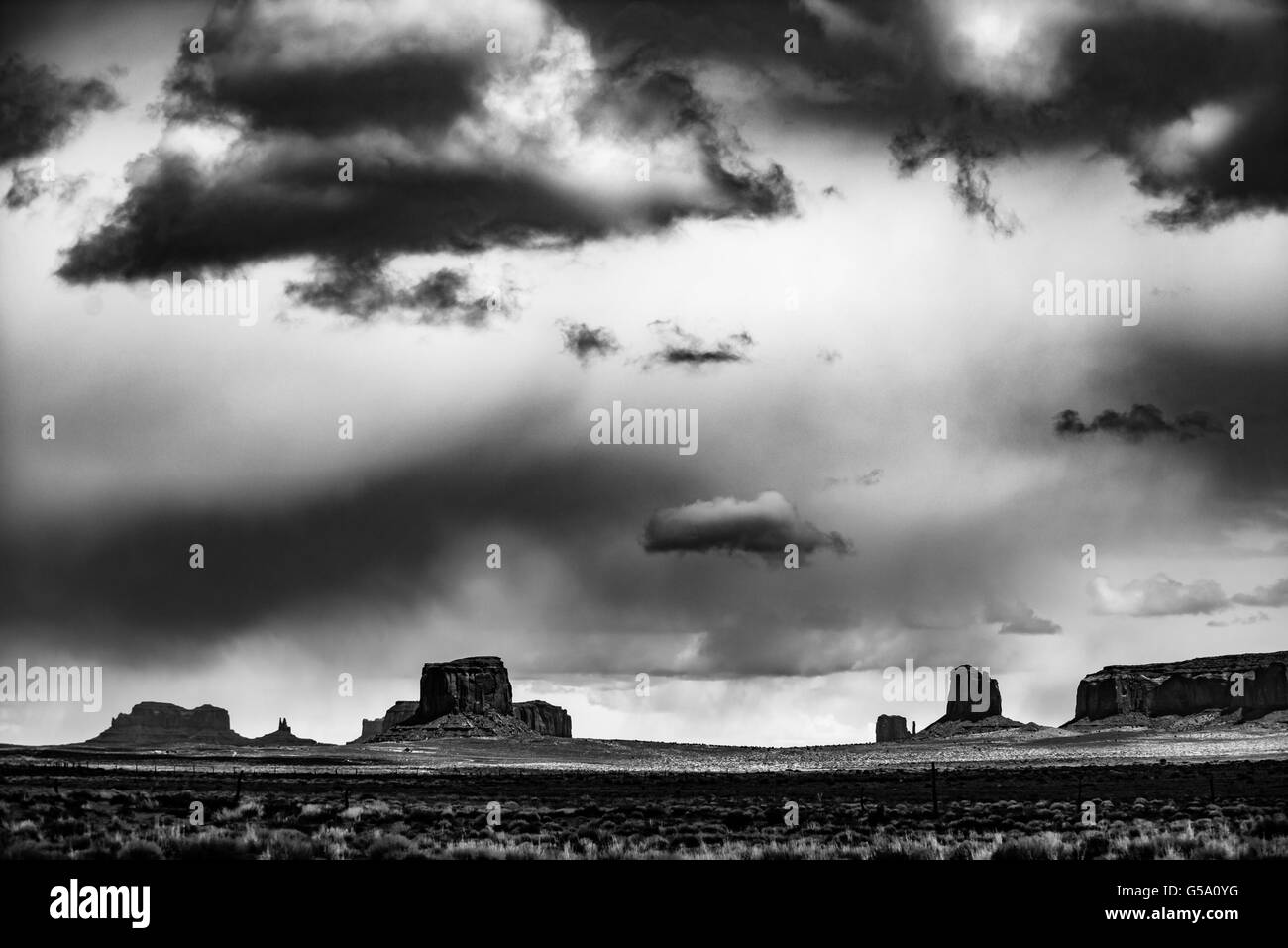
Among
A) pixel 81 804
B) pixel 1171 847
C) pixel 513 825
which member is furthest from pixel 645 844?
pixel 81 804

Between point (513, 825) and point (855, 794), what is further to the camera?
point (855, 794)

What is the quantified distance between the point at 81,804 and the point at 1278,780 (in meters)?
67.6

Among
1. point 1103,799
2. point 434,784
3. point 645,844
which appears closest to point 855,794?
point 1103,799
